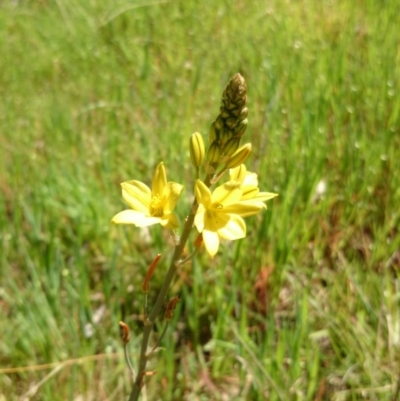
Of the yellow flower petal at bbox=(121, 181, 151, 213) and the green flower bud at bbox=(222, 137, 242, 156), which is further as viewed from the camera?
the yellow flower petal at bbox=(121, 181, 151, 213)

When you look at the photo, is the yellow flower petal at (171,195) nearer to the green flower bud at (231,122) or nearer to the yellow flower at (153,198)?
the yellow flower at (153,198)

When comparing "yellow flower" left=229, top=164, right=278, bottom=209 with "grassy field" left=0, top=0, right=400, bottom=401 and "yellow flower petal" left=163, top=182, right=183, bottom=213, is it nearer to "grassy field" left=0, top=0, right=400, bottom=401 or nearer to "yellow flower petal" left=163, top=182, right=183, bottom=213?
"yellow flower petal" left=163, top=182, right=183, bottom=213

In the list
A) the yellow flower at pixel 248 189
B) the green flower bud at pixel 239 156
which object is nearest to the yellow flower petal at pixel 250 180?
the yellow flower at pixel 248 189

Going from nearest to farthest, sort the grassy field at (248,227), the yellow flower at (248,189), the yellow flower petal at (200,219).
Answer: the yellow flower petal at (200,219) → the yellow flower at (248,189) → the grassy field at (248,227)

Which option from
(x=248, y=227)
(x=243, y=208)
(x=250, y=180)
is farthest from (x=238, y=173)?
(x=248, y=227)

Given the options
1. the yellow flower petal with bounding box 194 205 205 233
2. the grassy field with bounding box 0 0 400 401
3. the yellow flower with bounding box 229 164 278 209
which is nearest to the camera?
the yellow flower petal with bounding box 194 205 205 233

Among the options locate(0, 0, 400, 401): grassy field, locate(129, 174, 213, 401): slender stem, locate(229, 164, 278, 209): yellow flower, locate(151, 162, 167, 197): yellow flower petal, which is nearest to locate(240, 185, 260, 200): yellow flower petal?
locate(229, 164, 278, 209): yellow flower
